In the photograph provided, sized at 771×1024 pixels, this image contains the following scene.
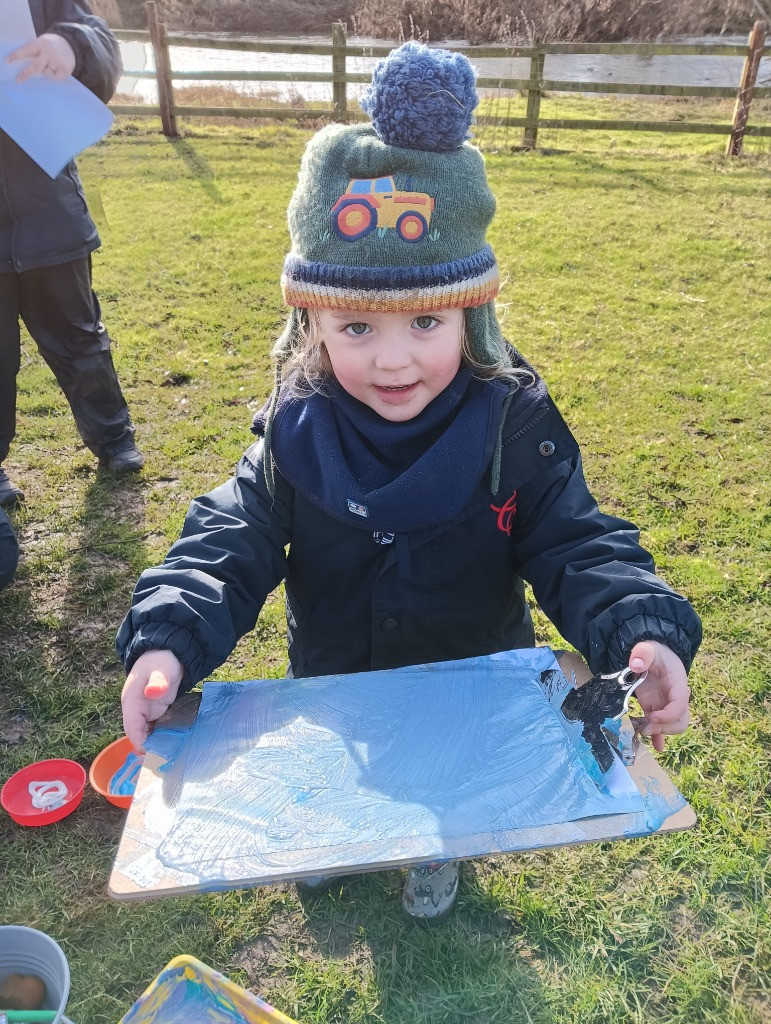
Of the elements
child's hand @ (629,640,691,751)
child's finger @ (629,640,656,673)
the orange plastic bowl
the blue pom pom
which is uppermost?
the blue pom pom

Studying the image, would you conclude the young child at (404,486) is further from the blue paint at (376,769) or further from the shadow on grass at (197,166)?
the shadow on grass at (197,166)

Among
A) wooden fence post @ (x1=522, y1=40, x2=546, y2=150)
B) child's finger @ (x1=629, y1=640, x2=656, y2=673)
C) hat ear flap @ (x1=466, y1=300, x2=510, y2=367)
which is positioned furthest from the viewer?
wooden fence post @ (x1=522, y1=40, x2=546, y2=150)

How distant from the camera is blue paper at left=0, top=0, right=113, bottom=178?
8.41ft

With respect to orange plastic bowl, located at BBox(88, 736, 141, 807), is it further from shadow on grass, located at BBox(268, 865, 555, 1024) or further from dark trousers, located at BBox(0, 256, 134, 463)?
dark trousers, located at BBox(0, 256, 134, 463)

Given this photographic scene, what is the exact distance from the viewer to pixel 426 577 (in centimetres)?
174

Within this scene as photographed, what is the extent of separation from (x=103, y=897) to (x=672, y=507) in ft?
7.94

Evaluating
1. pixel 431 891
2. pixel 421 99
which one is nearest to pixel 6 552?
pixel 431 891

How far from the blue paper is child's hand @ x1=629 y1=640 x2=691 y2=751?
235 cm

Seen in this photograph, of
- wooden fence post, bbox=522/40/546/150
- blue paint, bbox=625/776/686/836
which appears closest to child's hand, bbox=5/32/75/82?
blue paint, bbox=625/776/686/836

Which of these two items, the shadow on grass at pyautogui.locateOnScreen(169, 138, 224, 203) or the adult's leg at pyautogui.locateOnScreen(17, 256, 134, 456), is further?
the shadow on grass at pyautogui.locateOnScreen(169, 138, 224, 203)

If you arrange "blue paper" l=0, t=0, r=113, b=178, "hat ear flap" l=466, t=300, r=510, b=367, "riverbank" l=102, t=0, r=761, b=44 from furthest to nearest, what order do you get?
"riverbank" l=102, t=0, r=761, b=44 < "blue paper" l=0, t=0, r=113, b=178 < "hat ear flap" l=466, t=300, r=510, b=367

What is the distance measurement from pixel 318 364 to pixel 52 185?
1643 millimetres

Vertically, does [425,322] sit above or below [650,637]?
above

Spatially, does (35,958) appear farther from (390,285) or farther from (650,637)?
(390,285)
